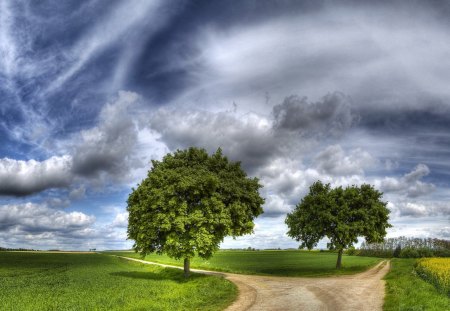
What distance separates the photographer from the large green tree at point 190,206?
34469 mm

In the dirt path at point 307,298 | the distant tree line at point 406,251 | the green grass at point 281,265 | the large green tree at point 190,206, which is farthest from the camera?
the distant tree line at point 406,251

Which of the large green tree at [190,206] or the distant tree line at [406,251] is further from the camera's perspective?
the distant tree line at [406,251]

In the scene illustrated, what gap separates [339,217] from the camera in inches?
1960

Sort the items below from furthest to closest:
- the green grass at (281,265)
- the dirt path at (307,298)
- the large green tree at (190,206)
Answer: the green grass at (281,265) < the large green tree at (190,206) < the dirt path at (307,298)

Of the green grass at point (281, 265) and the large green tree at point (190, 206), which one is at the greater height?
the large green tree at point (190, 206)

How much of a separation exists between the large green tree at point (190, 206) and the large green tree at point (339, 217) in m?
14.2

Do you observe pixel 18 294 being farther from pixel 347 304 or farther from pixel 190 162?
pixel 347 304

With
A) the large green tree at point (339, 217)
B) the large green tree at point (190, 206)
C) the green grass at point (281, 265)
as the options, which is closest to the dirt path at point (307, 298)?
the large green tree at point (190, 206)

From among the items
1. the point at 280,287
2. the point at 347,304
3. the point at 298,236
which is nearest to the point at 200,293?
the point at 280,287

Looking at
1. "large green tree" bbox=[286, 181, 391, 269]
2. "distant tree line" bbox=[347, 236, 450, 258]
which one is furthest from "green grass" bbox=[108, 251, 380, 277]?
"distant tree line" bbox=[347, 236, 450, 258]

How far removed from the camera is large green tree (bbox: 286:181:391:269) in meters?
49.3

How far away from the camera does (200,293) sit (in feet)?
85.7

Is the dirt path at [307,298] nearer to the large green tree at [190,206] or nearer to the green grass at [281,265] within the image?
the large green tree at [190,206]

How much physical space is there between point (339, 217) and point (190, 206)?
2358cm
